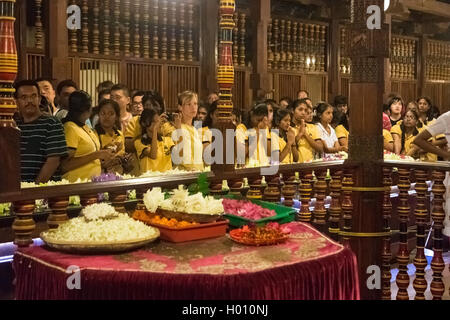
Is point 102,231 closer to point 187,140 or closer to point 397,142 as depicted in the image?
point 187,140

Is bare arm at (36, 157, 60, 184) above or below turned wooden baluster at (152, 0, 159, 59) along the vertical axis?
below

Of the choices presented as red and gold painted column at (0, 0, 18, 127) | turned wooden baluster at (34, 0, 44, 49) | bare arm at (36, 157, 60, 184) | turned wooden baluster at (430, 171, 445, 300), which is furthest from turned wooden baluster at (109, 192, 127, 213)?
turned wooden baluster at (34, 0, 44, 49)

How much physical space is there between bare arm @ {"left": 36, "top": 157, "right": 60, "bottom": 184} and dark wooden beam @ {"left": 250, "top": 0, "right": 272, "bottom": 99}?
4.82 m

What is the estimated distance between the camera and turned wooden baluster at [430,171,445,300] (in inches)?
137

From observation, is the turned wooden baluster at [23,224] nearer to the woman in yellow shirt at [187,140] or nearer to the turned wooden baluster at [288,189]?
the turned wooden baluster at [288,189]

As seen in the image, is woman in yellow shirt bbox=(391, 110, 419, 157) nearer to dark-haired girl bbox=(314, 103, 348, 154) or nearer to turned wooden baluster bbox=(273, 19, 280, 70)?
dark-haired girl bbox=(314, 103, 348, 154)

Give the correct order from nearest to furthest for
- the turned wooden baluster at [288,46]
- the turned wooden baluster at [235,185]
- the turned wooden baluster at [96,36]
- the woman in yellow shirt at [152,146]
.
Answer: the turned wooden baluster at [235,185] < the woman in yellow shirt at [152,146] < the turned wooden baluster at [96,36] < the turned wooden baluster at [288,46]

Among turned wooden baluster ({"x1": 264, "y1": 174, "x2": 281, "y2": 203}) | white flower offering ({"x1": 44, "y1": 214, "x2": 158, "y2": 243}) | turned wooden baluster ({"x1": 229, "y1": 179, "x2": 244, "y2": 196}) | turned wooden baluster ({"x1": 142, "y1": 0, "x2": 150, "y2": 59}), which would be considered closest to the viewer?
white flower offering ({"x1": 44, "y1": 214, "x2": 158, "y2": 243})

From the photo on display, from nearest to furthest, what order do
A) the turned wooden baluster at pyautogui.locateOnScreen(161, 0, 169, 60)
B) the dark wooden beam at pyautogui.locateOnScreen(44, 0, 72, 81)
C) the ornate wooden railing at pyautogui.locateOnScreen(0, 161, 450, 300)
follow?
the ornate wooden railing at pyautogui.locateOnScreen(0, 161, 450, 300) → the dark wooden beam at pyautogui.locateOnScreen(44, 0, 72, 81) → the turned wooden baluster at pyautogui.locateOnScreen(161, 0, 169, 60)

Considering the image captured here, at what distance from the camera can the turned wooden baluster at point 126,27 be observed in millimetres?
6957

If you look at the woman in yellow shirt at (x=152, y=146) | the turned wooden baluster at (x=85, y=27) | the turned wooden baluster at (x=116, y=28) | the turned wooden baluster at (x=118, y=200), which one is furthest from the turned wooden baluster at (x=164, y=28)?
the turned wooden baluster at (x=118, y=200)

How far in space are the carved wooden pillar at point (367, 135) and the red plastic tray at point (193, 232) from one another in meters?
1.59

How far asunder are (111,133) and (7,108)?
7.30 ft
